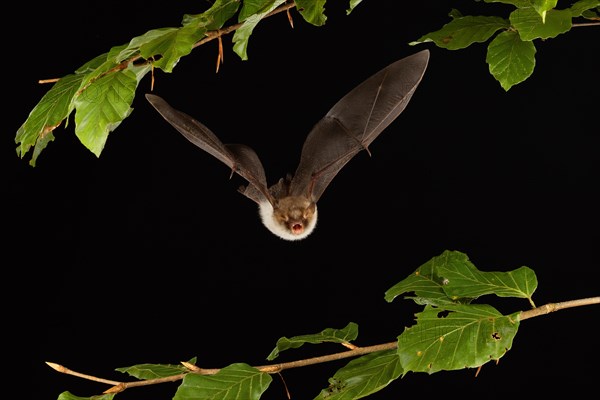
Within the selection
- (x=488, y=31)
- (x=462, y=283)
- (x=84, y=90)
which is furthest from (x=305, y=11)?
(x=462, y=283)

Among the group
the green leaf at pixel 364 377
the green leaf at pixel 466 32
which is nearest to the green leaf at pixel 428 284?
the green leaf at pixel 364 377

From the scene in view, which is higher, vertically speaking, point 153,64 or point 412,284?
point 153,64

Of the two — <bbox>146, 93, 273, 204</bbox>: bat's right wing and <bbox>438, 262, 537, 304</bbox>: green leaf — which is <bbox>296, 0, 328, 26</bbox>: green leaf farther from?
<bbox>438, 262, 537, 304</bbox>: green leaf

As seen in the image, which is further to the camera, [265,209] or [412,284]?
[265,209]

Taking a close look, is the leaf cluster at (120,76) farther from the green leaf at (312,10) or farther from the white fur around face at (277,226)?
the white fur around face at (277,226)

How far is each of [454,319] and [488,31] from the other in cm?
75

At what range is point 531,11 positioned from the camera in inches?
74.7

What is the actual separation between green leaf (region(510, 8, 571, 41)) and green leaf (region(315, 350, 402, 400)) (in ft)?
2.53

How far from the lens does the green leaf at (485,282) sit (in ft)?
6.38

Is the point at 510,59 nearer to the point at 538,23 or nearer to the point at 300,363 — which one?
the point at 538,23

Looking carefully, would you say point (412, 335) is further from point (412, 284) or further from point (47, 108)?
point (47, 108)

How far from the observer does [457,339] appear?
5.72 ft

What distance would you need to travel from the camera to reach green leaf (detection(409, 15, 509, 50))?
6.88 feet

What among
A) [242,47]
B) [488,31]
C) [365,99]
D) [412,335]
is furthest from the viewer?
[365,99]
